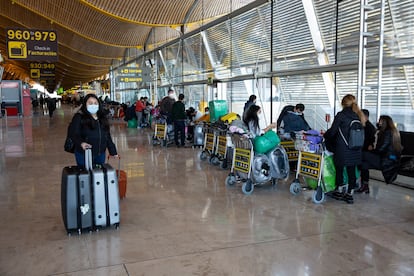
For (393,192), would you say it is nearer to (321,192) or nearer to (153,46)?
(321,192)

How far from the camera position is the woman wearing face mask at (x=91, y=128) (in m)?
4.66

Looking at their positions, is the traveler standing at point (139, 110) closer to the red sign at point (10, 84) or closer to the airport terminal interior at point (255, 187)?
the airport terminal interior at point (255, 187)

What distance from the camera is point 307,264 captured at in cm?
357

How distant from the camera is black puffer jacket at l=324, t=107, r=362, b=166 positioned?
5.51 metres

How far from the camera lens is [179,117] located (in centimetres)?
1120

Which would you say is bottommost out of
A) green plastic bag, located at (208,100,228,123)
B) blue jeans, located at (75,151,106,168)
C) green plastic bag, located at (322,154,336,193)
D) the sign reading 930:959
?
green plastic bag, located at (322,154,336,193)

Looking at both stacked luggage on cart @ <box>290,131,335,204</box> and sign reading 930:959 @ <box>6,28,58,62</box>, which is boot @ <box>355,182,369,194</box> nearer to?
stacked luggage on cart @ <box>290,131,335,204</box>

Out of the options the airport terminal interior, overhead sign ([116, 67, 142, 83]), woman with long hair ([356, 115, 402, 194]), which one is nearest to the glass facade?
the airport terminal interior

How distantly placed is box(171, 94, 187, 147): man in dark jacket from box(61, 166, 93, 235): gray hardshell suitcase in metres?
6.84

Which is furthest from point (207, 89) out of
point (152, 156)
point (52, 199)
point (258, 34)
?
point (52, 199)

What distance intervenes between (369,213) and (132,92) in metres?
29.1

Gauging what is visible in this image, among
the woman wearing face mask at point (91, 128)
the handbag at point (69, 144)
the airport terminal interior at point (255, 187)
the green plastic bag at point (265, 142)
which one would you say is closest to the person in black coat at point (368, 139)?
the airport terminal interior at point (255, 187)

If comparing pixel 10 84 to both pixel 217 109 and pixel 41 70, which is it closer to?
pixel 41 70

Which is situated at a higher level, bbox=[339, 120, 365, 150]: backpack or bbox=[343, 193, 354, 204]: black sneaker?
bbox=[339, 120, 365, 150]: backpack
